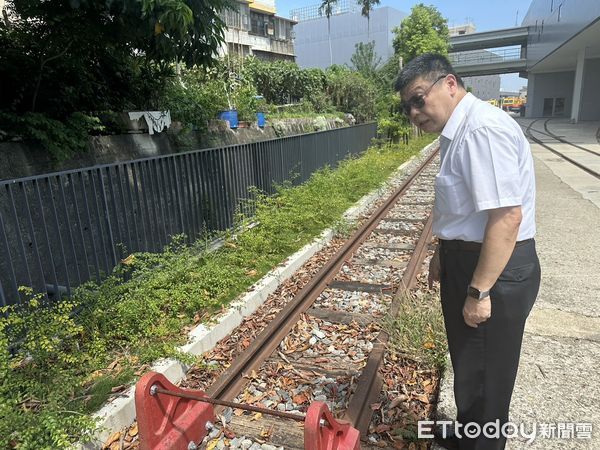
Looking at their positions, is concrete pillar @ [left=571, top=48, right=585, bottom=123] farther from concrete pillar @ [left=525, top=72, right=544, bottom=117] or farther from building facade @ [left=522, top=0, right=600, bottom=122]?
concrete pillar @ [left=525, top=72, right=544, bottom=117]

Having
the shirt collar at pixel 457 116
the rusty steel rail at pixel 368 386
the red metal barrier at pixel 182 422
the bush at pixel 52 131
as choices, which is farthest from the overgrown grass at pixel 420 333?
the bush at pixel 52 131

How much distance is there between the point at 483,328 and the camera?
2119 mm

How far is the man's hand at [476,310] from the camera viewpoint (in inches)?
78.5

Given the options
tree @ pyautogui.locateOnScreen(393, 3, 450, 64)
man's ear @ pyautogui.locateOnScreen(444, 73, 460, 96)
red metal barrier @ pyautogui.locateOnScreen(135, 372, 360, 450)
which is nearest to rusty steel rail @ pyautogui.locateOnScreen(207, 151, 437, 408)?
red metal barrier @ pyautogui.locateOnScreen(135, 372, 360, 450)

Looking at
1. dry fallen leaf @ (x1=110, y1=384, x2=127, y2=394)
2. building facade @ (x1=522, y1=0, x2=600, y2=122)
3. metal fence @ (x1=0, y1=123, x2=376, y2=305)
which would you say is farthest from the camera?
building facade @ (x1=522, y1=0, x2=600, y2=122)

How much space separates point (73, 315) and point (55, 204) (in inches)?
43.6

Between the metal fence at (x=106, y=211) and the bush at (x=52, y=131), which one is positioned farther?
the bush at (x=52, y=131)

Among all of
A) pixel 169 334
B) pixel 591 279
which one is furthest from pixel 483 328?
pixel 591 279

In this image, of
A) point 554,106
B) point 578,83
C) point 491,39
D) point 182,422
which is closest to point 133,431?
point 182,422

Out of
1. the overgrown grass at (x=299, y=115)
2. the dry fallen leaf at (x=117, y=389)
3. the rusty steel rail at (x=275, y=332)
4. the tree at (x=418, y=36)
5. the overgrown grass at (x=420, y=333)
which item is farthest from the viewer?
the tree at (x=418, y=36)

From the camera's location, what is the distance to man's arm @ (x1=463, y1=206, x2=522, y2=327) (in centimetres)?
183

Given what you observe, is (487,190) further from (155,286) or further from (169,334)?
(155,286)

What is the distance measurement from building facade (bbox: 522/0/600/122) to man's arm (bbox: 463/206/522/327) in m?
27.3

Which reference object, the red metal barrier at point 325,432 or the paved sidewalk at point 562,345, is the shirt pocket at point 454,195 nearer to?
the red metal barrier at point 325,432
